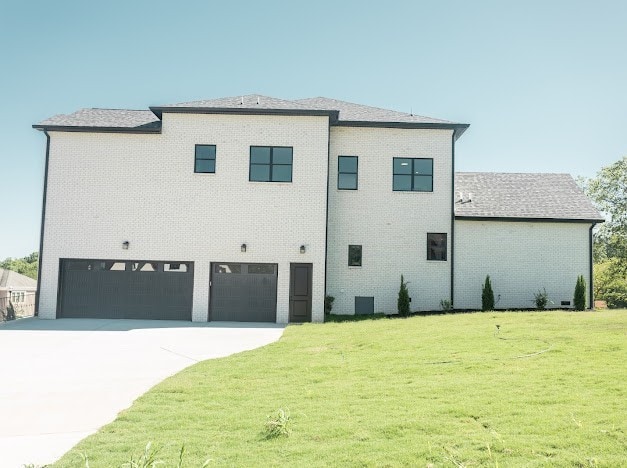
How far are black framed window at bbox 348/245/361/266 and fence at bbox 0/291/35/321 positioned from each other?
42.8ft

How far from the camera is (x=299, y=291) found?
19.2 m

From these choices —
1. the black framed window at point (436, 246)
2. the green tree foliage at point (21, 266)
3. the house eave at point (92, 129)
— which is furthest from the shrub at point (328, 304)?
the green tree foliage at point (21, 266)

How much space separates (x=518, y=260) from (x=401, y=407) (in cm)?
1623

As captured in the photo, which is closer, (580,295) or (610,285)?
(580,295)

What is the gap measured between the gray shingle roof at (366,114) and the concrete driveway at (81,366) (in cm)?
947

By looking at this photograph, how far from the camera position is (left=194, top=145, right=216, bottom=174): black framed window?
1938 centimetres

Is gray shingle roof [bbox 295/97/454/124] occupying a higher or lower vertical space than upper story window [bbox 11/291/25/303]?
higher

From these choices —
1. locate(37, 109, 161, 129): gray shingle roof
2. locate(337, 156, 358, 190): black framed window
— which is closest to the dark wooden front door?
locate(337, 156, 358, 190): black framed window

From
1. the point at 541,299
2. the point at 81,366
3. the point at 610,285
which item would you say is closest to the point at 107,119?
the point at 81,366

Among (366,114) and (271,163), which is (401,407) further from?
(366,114)

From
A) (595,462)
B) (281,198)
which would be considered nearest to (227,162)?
(281,198)

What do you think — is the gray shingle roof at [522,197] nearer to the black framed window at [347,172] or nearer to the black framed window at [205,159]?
the black framed window at [347,172]

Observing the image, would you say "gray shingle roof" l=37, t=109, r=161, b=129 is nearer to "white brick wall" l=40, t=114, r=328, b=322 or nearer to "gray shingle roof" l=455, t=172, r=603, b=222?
"white brick wall" l=40, t=114, r=328, b=322

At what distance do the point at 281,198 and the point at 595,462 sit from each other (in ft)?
51.0
